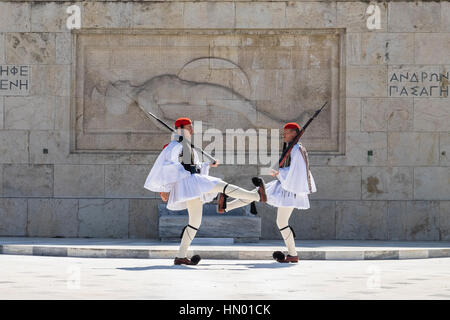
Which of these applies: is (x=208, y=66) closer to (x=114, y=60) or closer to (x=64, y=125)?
(x=114, y=60)

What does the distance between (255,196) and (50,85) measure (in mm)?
6910

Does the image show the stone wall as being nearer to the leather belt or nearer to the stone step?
the stone step

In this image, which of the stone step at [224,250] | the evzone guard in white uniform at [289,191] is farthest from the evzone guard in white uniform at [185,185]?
the stone step at [224,250]

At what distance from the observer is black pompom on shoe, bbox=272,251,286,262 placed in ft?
42.0

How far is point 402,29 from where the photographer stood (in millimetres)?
17641

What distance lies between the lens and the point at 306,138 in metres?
17.8

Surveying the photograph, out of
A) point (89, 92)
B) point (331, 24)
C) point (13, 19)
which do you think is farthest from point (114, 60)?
point (331, 24)

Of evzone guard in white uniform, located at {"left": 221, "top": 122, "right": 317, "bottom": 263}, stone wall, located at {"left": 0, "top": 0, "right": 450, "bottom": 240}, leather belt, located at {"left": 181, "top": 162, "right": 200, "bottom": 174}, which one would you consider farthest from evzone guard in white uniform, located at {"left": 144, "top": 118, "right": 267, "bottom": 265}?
stone wall, located at {"left": 0, "top": 0, "right": 450, "bottom": 240}

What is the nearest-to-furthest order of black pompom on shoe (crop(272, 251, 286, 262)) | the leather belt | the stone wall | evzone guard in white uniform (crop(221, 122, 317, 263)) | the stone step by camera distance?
the leather belt, evzone guard in white uniform (crop(221, 122, 317, 263)), black pompom on shoe (crop(272, 251, 286, 262)), the stone step, the stone wall

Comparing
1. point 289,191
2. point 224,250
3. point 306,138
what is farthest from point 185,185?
point 306,138

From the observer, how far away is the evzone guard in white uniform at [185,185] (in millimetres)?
12094

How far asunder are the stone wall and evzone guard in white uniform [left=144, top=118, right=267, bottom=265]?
5.33 meters

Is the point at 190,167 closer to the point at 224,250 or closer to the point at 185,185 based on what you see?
the point at 185,185

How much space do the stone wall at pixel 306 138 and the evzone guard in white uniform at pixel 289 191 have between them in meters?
4.70
